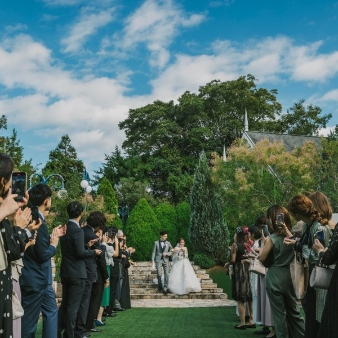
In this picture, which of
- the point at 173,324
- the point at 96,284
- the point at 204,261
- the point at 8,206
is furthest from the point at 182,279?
the point at 8,206

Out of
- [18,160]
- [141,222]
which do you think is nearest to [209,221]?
[141,222]

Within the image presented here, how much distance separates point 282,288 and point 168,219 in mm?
23758

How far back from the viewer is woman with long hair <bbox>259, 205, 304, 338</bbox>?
19.4ft

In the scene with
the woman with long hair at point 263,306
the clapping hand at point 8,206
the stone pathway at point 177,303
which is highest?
the clapping hand at point 8,206

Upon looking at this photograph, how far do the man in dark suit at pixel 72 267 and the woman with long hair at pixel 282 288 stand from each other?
7.69 feet

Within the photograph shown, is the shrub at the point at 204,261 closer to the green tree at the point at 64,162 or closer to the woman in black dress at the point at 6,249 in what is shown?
the woman in black dress at the point at 6,249

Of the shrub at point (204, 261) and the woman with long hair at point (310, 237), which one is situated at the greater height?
the woman with long hair at point (310, 237)

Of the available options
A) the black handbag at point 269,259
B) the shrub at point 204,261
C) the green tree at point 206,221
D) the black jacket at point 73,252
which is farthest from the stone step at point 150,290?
the black handbag at point 269,259

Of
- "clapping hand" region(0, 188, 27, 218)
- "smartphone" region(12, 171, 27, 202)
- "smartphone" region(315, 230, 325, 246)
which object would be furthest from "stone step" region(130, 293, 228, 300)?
"clapping hand" region(0, 188, 27, 218)

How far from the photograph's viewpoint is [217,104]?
47250mm

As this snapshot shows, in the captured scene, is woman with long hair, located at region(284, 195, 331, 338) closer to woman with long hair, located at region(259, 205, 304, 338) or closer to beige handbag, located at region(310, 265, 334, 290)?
woman with long hair, located at region(259, 205, 304, 338)

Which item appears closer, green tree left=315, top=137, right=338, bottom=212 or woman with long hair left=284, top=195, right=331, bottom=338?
woman with long hair left=284, top=195, right=331, bottom=338

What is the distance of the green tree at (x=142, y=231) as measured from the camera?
90.5 feet

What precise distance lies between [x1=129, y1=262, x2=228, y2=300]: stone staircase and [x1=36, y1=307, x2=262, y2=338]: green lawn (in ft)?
14.2
